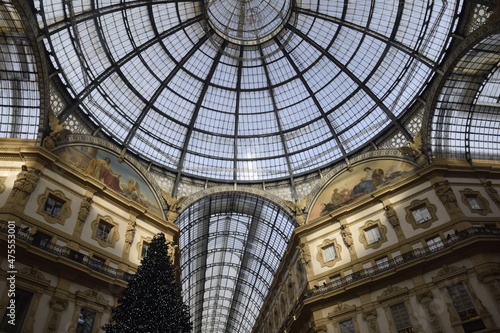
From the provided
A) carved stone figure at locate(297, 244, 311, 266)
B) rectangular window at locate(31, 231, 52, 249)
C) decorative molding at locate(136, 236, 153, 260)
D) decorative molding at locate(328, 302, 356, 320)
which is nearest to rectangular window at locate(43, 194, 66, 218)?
rectangular window at locate(31, 231, 52, 249)

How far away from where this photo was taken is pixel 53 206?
23047 millimetres

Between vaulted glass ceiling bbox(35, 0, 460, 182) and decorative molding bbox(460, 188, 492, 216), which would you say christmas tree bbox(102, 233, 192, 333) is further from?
decorative molding bbox(460, 188, 492, 216)

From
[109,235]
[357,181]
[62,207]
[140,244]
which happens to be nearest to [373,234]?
[357,181]

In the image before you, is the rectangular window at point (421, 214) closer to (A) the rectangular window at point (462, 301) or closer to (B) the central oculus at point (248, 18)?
(A) the rectangular window at point (462, 301)

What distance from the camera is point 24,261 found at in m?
19.6

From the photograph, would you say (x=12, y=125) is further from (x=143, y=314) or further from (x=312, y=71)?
(x=312, y=71)

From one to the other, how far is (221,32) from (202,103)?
7652 mm

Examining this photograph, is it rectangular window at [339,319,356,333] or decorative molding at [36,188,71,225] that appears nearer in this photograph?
decorative molding at [36,188,71,225]

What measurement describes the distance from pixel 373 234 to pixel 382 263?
2.81m

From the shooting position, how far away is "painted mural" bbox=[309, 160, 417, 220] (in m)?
29.2

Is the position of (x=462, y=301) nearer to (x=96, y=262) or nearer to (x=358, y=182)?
(x=358, y=182)

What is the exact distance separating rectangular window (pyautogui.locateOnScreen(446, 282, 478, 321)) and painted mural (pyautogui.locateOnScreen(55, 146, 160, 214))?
77.6 feet

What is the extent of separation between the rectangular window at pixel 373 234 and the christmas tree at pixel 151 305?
50.4 feet

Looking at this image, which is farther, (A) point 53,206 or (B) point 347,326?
(B) point 347,326
